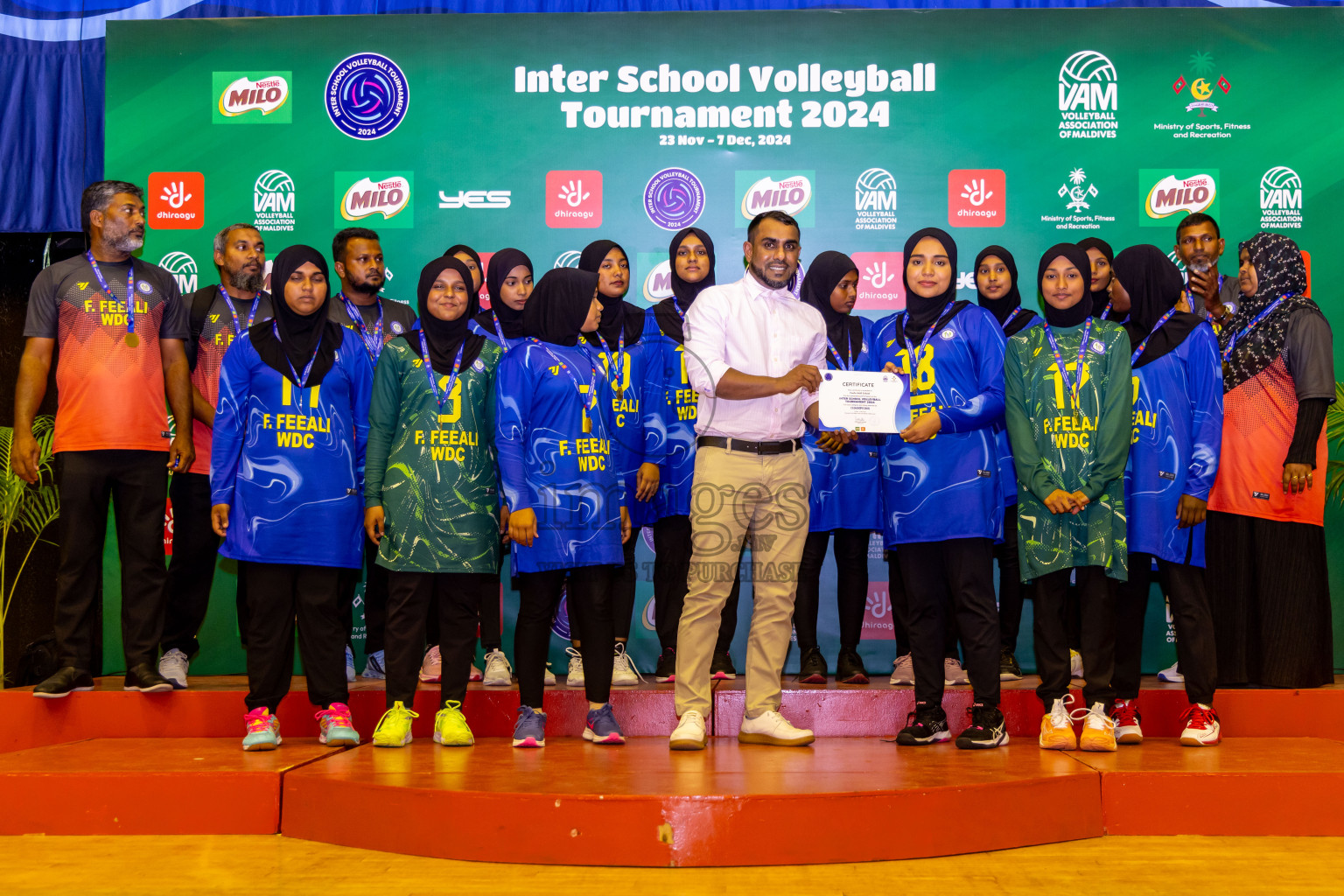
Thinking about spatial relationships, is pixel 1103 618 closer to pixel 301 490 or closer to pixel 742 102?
pixel 301 490

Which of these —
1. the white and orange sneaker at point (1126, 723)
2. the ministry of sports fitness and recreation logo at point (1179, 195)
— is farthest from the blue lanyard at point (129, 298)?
the ministry of sports fitness and recreation logo at point (1179, 195)

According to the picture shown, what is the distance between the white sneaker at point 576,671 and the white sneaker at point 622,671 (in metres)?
0.14

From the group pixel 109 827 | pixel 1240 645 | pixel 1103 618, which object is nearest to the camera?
pixel 109 827

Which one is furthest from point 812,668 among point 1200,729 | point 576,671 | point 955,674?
point 1200,729

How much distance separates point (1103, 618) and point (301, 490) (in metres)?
2.69

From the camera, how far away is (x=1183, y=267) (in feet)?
15.4

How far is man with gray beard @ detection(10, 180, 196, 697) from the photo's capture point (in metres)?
4.04

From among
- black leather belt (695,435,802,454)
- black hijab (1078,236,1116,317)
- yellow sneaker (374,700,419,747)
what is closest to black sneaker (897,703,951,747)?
black leather belt (695,435,802,454)

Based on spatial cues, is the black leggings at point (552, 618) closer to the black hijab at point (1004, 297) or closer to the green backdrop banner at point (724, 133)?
the green backdrop banner at point (724, 133)

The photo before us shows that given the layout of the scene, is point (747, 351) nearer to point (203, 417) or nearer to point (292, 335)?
point (292, 335)

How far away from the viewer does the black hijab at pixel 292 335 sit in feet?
11.9

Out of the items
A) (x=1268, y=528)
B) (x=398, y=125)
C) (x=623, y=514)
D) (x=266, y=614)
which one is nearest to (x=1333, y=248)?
(x=1268, y=528)

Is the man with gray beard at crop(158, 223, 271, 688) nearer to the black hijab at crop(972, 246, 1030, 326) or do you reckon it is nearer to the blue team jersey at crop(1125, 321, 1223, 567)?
the black hijab at crop(972, 246, 1030, 326)

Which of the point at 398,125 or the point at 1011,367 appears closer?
the point at 1011,367
